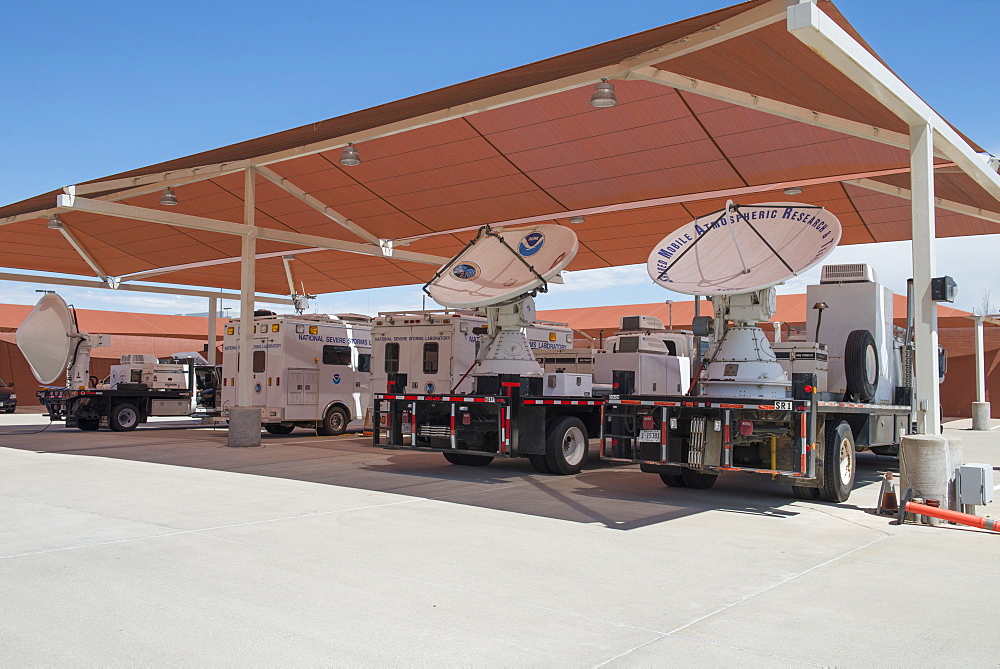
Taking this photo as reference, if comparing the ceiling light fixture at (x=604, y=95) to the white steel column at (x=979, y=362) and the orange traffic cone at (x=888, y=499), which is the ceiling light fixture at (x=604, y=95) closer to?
the orange traffic cone at (x=888, y=499)

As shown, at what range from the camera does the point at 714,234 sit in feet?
43.2

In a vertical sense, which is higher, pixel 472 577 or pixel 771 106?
pixel 771 106

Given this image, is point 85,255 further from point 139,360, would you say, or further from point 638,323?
point 638,323

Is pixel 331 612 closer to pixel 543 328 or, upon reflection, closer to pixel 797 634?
pixel 797 634

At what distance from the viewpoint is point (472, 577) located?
673cm

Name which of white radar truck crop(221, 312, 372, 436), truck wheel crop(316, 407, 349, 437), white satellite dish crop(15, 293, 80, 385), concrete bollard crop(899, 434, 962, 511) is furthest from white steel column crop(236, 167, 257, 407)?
concrete bollard crop(899, 434, 962, 511)

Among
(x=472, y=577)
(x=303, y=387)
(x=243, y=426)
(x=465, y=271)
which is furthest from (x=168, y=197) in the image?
(x=472, y=577)

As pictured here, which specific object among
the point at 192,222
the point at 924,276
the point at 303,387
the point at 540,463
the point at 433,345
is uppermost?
the point at 192,222

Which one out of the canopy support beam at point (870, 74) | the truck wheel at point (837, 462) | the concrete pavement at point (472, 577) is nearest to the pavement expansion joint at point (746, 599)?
the concrete pavement at point (472, 577)

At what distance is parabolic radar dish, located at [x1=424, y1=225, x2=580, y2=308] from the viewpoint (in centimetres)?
1435

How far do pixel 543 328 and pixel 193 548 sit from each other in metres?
13.4

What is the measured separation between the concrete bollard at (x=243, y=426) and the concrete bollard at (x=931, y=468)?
1288 cm

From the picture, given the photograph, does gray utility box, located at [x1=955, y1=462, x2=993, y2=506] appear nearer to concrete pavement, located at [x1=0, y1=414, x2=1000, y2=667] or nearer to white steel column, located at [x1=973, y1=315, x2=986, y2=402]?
concrete pavement, located at [x1=0, y1=414, x2=1000, y2=667]

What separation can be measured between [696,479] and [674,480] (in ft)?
1.18
